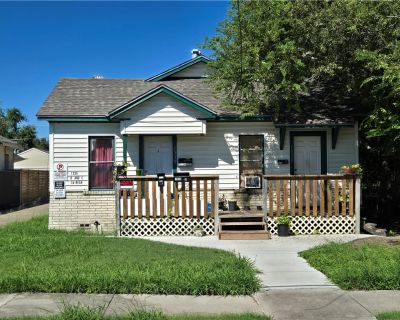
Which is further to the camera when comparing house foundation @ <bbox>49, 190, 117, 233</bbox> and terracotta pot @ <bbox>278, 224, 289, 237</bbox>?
house foundation @ <bbox>49, 190, 117, 233</bbox>

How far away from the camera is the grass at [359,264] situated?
678 cm

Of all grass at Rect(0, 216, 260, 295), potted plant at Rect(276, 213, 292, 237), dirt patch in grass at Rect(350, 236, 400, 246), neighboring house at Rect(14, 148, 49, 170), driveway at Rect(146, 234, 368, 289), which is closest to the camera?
grass at Rect(0, 216, 260, 295)

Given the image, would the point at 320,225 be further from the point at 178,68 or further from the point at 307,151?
the point at 178,68

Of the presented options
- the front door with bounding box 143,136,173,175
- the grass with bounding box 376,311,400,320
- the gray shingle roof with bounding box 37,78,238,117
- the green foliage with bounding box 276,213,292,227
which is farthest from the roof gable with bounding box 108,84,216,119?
the grass with bounding box 376,311,400,320

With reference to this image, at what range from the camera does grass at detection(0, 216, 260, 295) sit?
6.54 meters

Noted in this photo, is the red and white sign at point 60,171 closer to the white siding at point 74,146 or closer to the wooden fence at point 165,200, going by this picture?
the white siding at point 74,146

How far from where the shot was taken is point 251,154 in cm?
1370

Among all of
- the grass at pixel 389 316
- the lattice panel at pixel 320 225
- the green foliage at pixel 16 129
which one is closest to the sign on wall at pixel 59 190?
the lattice panel at pixel 320 225

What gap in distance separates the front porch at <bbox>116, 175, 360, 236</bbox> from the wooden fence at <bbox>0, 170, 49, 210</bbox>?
13.9m

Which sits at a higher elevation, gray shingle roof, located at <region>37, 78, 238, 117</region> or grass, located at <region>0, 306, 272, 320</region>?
gray shingle roof, located at <region>37, 78, 238, 117</region>

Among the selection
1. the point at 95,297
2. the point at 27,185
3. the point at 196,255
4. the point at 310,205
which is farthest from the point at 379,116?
the point at 27,185

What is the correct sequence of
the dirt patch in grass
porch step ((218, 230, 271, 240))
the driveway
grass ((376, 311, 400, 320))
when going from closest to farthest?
1. grass ((376, 311, 400, 320))
2. the driveway
3. the dirt patch in grass
4. porch step ((218, 230, 271, 240))

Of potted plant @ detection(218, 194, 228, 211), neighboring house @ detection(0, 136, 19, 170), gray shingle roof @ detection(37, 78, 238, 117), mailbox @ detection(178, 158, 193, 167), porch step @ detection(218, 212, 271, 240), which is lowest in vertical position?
porch step @ detection(218, 212, 271, 240)

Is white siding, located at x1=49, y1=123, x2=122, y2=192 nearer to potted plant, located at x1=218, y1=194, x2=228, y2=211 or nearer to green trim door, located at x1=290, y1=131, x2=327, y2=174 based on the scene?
potted plant, located at x1=218, y1=194, x2=228, y2=211
